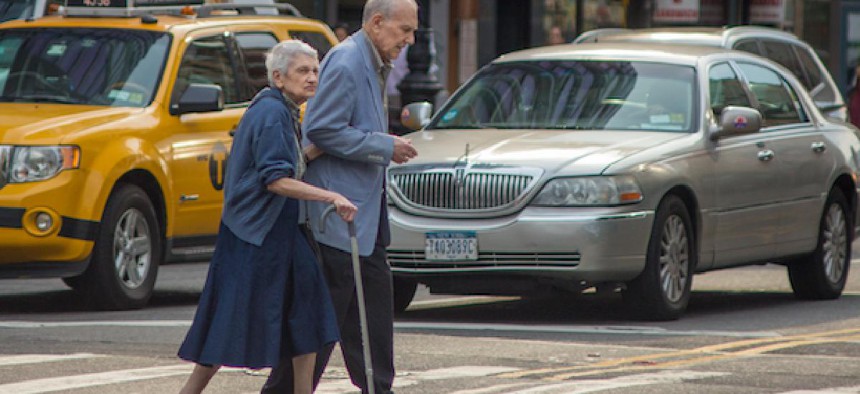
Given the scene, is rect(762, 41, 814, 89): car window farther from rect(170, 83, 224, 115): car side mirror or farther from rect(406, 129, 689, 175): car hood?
rect(170, 83, 224, 115): car side mirror

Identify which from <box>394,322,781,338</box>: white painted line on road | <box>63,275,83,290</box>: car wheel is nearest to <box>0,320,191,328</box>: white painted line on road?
<box>63,275,83,290</box>: car wheel

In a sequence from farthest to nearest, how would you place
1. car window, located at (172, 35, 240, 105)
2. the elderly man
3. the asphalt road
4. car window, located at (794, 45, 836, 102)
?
car window, located at (794, 45, 836, 102)
car window, located at (172, 35, 240, 105)
the asphalt road
the elderly man

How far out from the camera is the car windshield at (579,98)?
12828 mm

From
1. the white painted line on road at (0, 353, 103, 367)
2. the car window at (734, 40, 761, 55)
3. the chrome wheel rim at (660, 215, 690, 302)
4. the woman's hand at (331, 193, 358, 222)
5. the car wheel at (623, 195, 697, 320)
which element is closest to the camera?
the woman's hand at (331, 193, 358, 222)

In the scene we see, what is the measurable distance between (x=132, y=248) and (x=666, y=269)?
10.6 feet

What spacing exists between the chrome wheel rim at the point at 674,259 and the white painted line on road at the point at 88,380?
3533 mm

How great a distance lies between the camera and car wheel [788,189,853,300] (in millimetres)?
14117

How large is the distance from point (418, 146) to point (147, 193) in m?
1.86

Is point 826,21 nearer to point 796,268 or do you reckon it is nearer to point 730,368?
point 796,268

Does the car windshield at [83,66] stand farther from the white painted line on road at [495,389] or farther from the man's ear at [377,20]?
→ the man's ear at [377,20]

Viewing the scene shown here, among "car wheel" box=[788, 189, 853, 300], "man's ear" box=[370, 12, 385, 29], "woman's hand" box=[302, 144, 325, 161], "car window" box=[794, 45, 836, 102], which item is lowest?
"car wheel" box=[788, 189, 853, 300]

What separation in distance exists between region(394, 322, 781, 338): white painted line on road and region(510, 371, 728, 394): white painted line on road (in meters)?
1.90

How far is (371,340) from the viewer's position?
8102 millimetres

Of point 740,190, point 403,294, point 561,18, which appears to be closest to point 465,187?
point 403,294
